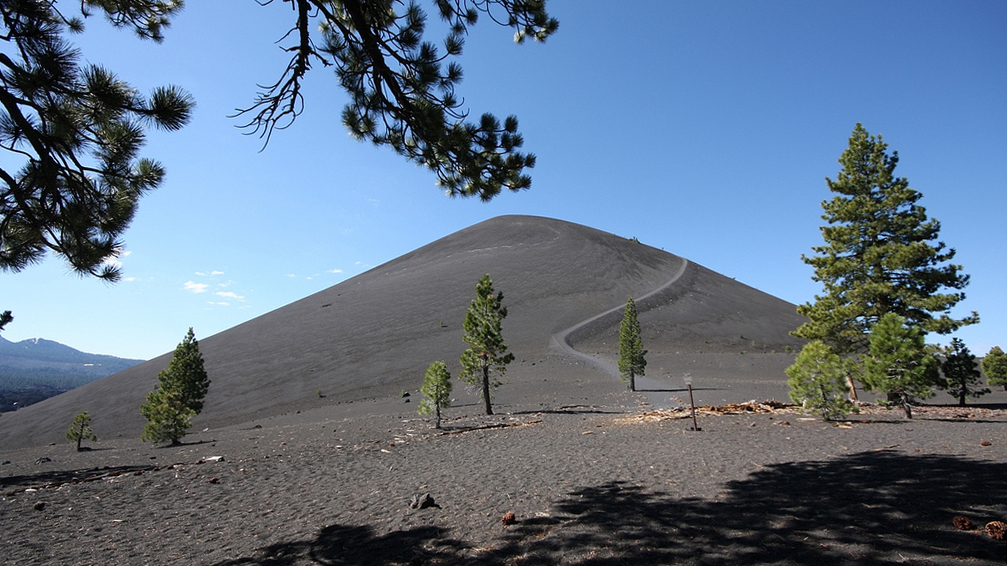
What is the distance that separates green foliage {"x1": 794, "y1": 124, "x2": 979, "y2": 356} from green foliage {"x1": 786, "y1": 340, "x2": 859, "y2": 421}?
659 cm

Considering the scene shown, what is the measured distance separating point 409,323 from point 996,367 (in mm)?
43835

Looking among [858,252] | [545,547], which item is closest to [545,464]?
[545,547]

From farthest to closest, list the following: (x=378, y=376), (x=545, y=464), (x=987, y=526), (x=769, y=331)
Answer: (x=769, y=331) → (x=378, y=376) → (x=545, y=464) → (x=987, y=526)

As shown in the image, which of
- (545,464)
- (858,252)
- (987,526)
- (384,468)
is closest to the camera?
(987,526)

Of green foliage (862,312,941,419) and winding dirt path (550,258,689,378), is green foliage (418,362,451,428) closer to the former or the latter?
green foliage (862,312,941,419)

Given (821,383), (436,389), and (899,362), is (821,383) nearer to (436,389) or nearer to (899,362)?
(899,362)

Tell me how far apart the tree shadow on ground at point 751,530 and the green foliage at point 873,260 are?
1193cm

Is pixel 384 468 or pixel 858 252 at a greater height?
pixel 858 252

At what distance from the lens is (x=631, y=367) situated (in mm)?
24469

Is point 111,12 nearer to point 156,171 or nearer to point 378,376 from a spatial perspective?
point 156,171

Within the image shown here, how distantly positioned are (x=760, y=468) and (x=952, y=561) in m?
3.10

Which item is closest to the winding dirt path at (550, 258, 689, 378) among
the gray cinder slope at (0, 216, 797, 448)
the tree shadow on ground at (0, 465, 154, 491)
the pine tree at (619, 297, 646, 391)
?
the gray cinder slope at (0, 216, 797, 448)

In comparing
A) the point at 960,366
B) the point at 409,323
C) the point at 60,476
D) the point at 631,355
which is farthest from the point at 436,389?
Result: the point at 409,323

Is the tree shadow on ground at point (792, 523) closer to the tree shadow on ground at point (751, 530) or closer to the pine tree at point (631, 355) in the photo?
the tree shadow on ground at point (751, 530)
